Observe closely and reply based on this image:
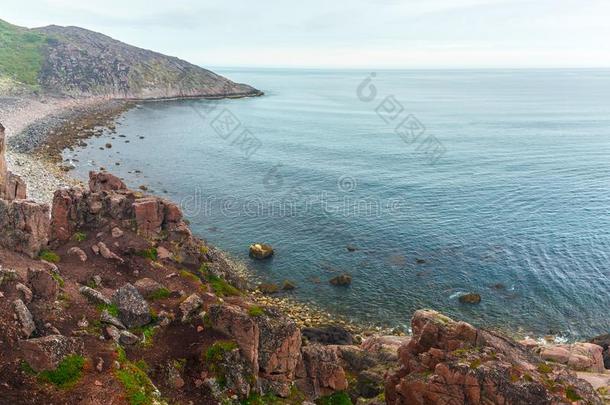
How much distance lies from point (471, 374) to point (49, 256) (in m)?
35.1

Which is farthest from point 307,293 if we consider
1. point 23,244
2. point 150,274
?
point 23,244

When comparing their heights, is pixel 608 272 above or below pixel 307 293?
above

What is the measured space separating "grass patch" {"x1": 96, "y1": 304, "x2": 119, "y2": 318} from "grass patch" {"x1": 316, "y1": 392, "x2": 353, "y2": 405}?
52.1ft

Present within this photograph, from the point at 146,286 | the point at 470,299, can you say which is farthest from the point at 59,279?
the point at 470,299

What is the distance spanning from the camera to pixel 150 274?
4225cm

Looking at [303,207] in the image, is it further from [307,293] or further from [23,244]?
[23,244]

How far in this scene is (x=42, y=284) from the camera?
1261 inches

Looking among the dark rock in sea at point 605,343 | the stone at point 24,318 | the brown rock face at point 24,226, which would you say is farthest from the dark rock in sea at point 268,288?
the dark rock in sea at point 605,343

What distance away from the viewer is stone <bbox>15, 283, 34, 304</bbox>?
3062 centimetres

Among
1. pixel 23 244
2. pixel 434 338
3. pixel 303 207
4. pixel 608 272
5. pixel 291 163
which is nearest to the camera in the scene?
pixel 434 338

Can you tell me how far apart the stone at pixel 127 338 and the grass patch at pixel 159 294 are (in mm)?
6288

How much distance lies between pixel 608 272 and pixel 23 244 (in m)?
69.2

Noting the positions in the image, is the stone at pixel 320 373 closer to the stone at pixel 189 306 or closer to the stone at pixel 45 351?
the stone at pixel 189 306

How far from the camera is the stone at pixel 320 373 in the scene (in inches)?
1389
